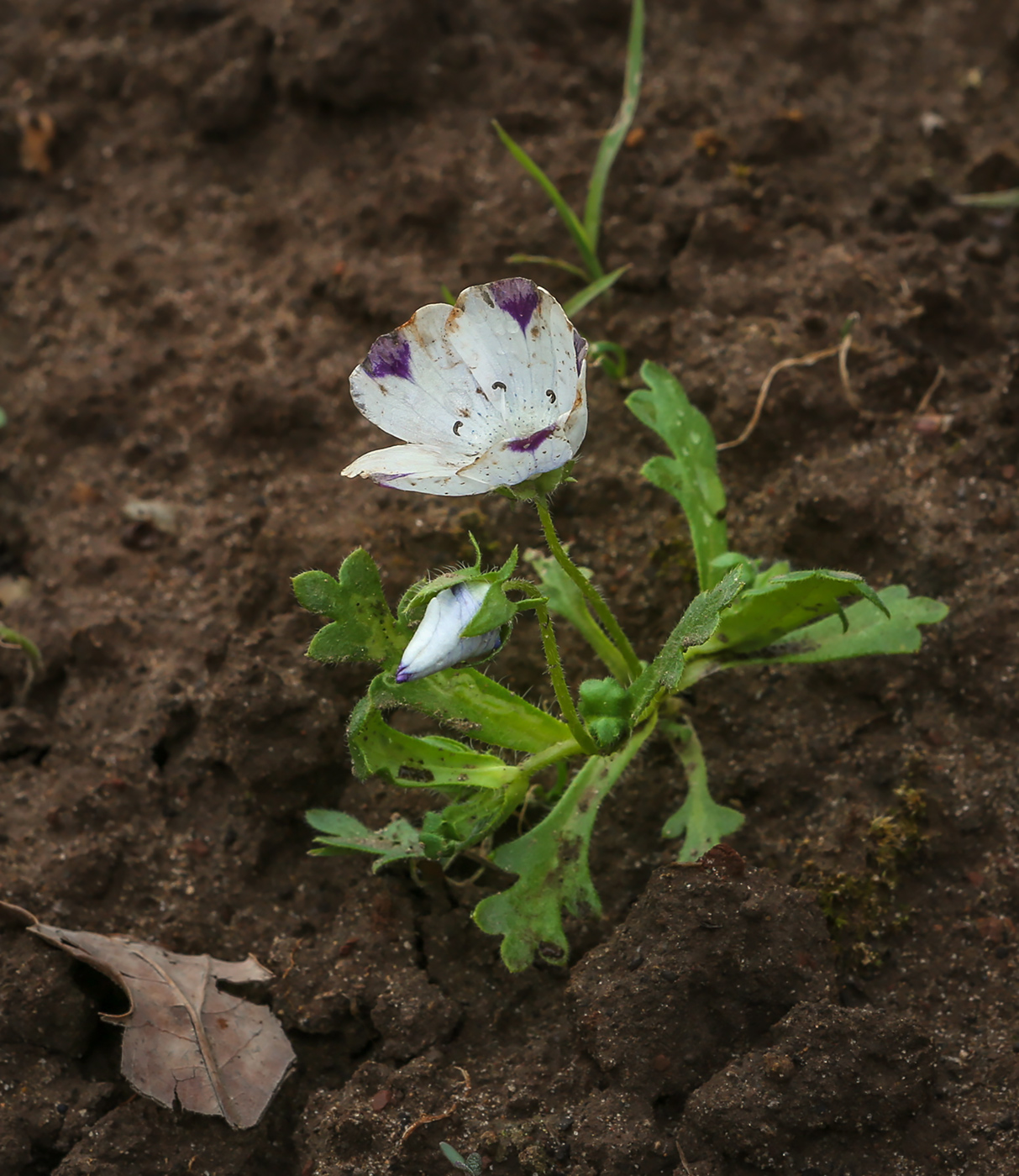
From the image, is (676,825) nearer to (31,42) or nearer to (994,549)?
(994,549)

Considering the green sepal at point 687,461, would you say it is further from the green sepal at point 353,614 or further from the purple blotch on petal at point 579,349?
the green sepal at point 353,614

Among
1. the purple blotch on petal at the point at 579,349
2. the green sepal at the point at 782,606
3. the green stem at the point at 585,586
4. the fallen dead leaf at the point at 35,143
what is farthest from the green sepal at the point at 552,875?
the fallen dead leaf at the point at 35,143

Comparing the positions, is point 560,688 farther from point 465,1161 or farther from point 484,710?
point 465,1161

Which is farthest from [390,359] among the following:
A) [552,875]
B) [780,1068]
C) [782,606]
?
[780,1068]

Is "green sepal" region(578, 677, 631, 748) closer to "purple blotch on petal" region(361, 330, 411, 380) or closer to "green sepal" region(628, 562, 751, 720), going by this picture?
"green sepal" region(628, 562, 751, 720)

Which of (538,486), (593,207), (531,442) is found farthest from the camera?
(593,207)
